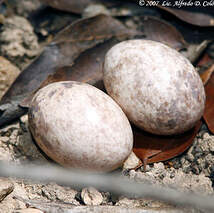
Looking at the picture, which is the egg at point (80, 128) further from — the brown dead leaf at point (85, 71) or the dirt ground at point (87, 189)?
the brown dead leaf at point (85, 71)

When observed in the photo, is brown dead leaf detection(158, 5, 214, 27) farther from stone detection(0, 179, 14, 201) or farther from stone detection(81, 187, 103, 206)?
stone detection(0, 179, 14, 201)

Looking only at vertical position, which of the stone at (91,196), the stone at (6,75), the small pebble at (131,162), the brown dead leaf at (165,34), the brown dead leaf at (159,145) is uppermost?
the brown dead leaf at (165,34)

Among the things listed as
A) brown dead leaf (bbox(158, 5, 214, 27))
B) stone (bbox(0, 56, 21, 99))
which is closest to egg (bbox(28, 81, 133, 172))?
stone (bbox(0, 56, 21, 99))

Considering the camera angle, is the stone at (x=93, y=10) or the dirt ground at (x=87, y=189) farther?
the stone at (x=93, y=10)

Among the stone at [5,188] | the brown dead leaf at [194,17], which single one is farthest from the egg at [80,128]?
the brown dead leaf at [194,17]

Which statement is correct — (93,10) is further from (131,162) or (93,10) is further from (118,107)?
(131,162)

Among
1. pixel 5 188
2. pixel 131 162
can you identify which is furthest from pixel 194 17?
pixel 5 188

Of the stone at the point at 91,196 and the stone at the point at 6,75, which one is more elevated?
the stone at the point at 6,75
